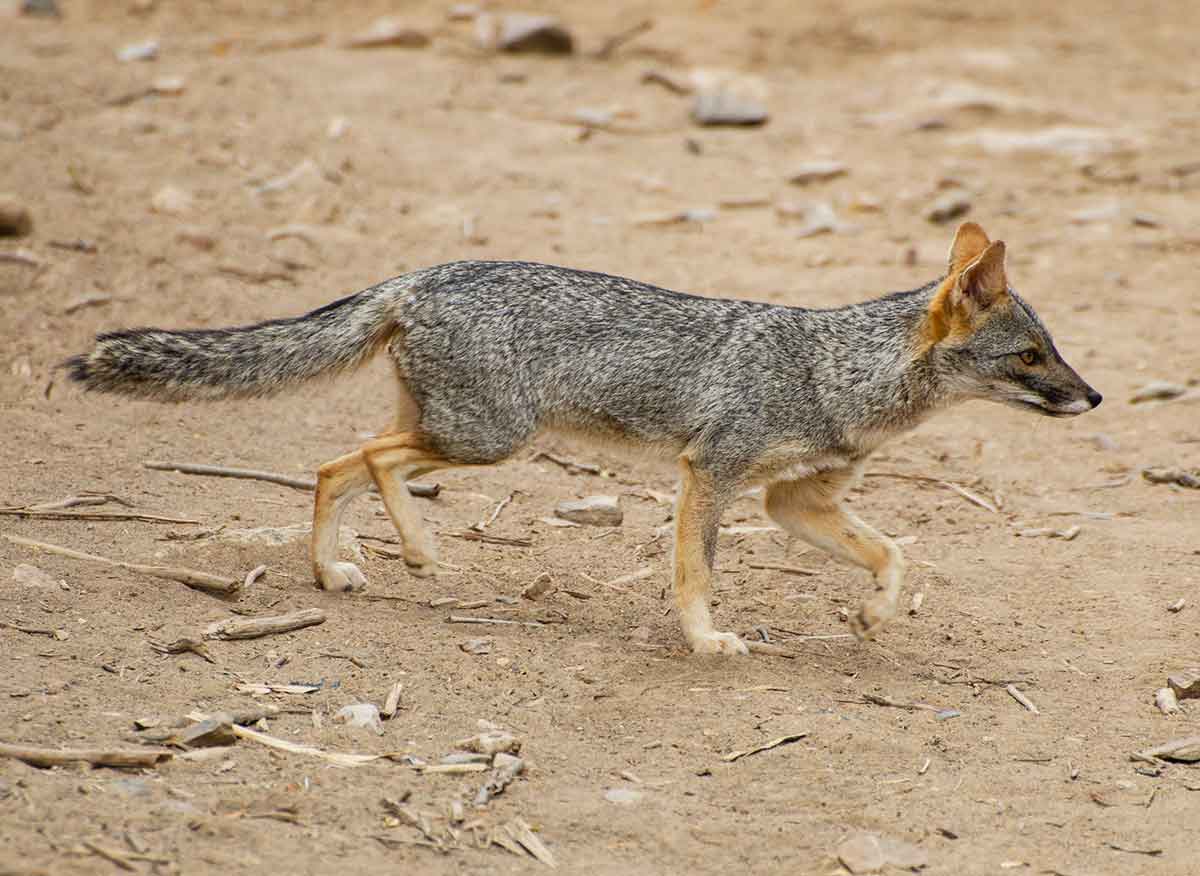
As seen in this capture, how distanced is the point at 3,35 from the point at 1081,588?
14.4 meters

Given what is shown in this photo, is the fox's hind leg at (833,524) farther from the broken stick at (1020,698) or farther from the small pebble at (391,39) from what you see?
the small pebble at (391,39)

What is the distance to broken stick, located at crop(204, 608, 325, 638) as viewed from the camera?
6.45 m

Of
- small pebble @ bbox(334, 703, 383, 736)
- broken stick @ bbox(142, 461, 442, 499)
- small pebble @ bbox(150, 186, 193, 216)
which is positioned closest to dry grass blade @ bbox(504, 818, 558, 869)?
small pebble @ bbox(334, 703, 383, 736)

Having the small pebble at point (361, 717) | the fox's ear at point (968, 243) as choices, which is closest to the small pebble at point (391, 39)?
the fox's ear at point (968, 243)

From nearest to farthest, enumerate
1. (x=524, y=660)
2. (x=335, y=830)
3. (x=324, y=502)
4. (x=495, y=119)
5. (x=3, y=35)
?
(x=335, y=830), (x=524, y=660), (x=324, y=502), (x=495, y=119), (x=3, y=35)

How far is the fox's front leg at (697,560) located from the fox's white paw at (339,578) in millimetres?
1581

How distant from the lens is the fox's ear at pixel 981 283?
6.93m

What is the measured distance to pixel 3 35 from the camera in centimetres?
1730

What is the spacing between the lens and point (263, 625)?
6.55 m

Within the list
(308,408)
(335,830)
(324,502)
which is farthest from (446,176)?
(335,830)

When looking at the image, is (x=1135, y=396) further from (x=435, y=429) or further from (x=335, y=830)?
(x=335, y=830)

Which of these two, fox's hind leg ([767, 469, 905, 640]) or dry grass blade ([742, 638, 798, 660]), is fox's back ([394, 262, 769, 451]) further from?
dry grass blade ([742, 638, 798, 660])

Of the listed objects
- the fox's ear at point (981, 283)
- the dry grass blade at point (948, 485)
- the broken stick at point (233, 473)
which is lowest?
the dry grass blade at point (948, 485)

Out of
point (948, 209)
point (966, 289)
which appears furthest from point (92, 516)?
point (948, 209)
